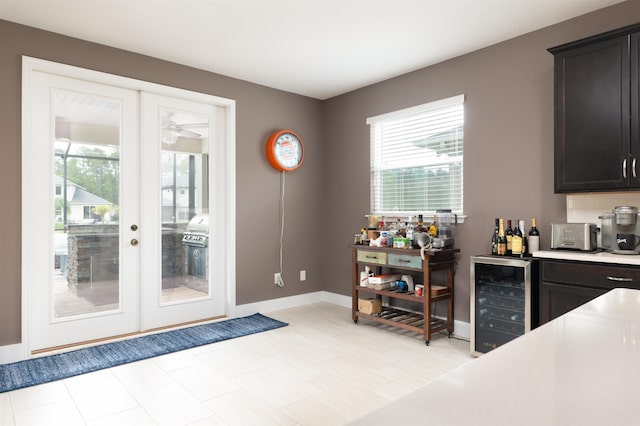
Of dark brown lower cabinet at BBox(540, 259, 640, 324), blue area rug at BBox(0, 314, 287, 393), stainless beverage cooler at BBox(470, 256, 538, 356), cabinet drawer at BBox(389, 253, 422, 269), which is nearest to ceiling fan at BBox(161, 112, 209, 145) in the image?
blue area rug at BBox(0, 314, 287, 393)

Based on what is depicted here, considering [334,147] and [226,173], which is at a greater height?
[334,147]

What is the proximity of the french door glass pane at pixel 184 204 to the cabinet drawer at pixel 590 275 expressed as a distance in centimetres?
330

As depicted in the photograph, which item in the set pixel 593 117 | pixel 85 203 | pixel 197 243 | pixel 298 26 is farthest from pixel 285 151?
pixel 593 117

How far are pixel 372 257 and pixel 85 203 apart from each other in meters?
2.79

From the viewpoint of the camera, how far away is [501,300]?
3193 millimetres

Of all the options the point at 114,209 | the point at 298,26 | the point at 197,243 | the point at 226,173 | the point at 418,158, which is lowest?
the point at 197,243

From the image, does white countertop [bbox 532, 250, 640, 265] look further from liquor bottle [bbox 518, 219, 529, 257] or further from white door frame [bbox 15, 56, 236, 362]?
white door frame [bbox 15, 56, 236, 362]

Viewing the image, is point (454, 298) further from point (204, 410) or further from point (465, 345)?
point (204, 410)

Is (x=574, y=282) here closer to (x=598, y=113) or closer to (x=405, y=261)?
(x=598, y=113)

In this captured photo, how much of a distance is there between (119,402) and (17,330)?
138 centimetres

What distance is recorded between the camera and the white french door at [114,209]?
3451 mm

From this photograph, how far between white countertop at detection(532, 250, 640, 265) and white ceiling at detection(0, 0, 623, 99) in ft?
5.94

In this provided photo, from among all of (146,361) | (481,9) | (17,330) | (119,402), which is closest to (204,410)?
(119,402)

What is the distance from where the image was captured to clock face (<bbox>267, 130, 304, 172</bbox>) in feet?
15.7
